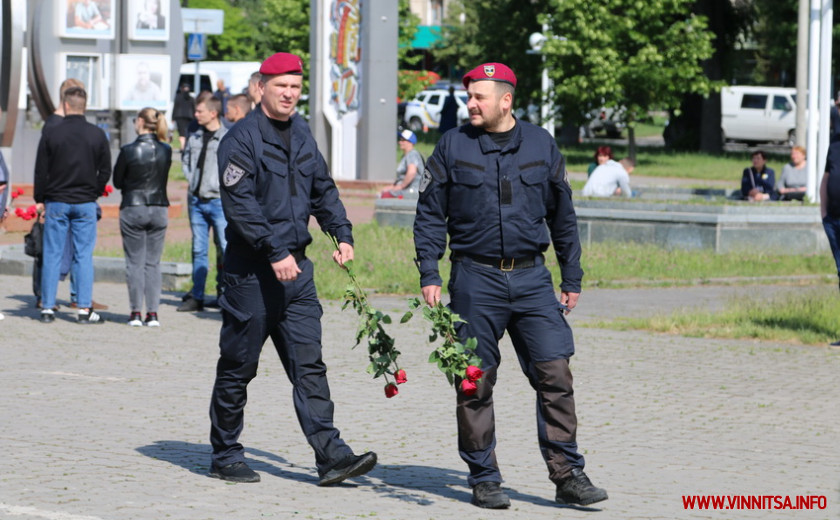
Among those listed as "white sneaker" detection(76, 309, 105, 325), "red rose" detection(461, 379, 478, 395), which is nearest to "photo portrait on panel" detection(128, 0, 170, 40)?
"white sneaker" detection(76, 309, 105, 325)

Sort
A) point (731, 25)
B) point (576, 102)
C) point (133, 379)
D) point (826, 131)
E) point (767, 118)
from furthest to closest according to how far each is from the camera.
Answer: point (767, 118), point (731, 25), point (576, 102), point (826, 131), point (133, 379)

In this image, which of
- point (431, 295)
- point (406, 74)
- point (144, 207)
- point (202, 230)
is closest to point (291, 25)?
point (406, 74)

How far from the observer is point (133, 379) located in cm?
930

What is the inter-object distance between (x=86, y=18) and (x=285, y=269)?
49.8 ft

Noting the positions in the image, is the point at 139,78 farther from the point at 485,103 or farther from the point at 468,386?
the point at 468,386

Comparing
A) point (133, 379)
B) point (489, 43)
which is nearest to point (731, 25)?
Answer: point (489, 43)

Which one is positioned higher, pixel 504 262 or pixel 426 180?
pixel 426 180

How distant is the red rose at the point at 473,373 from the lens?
5941 mm

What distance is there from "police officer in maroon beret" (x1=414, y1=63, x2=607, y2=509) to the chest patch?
0.77 meters

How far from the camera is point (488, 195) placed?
6109mm

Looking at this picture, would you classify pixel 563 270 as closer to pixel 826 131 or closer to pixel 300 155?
pixel 300 155

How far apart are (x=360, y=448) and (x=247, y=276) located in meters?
1.30

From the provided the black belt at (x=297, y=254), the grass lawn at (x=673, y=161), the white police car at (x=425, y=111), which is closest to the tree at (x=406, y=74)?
the grass lawn at (x=673, y=161)

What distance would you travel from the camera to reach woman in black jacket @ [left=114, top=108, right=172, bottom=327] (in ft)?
37.6
